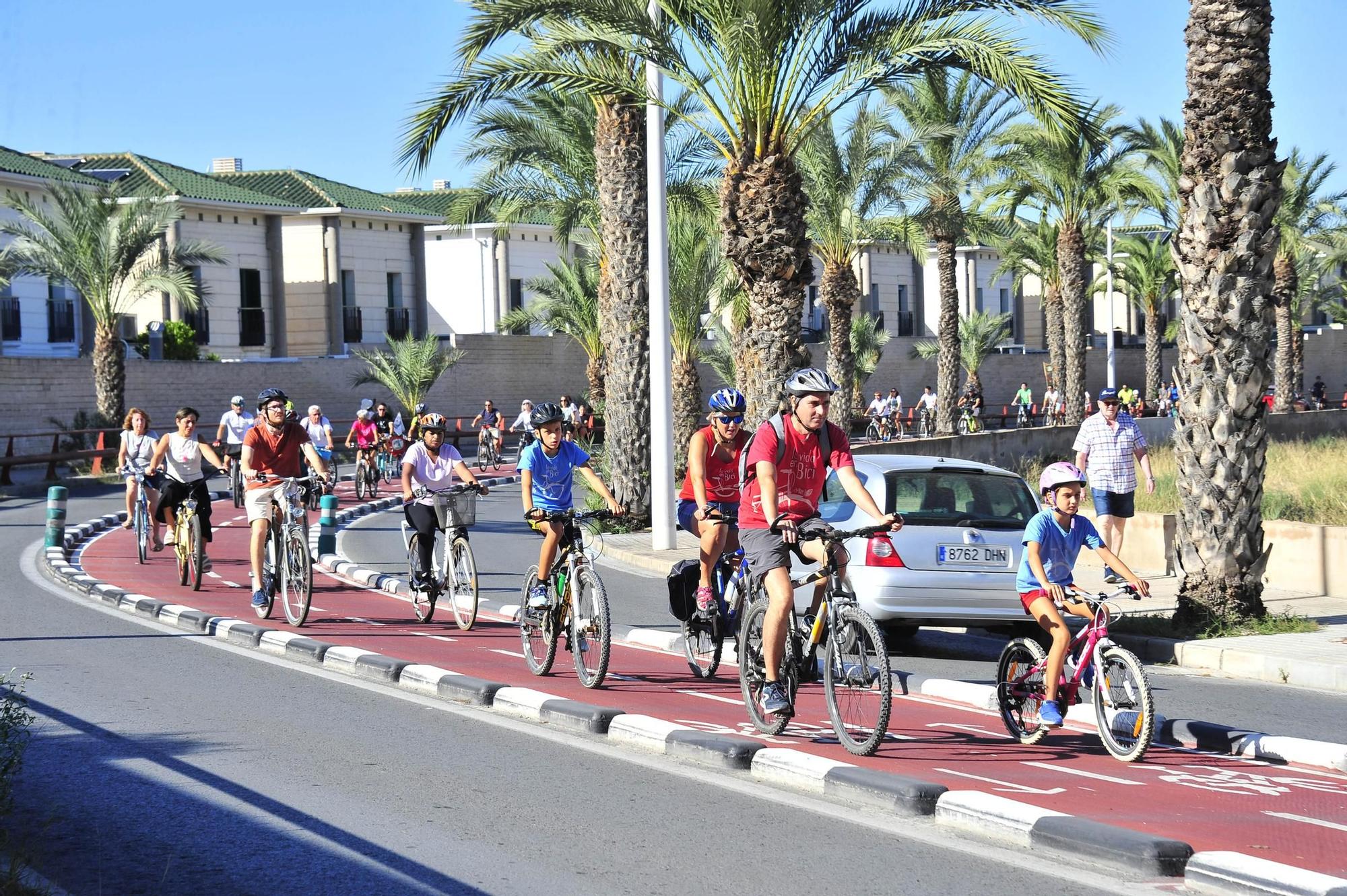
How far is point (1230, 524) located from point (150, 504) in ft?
41.1

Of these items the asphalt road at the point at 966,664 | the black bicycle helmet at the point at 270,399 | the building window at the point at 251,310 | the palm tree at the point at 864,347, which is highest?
the building window at the point at 251,310

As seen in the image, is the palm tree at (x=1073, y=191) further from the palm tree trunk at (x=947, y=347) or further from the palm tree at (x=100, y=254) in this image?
the palm tree at (x=100, y=254)

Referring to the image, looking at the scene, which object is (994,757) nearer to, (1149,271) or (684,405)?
(684,405)

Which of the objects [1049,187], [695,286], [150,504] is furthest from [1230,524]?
[1049,187]

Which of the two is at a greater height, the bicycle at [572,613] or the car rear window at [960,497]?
the car rear window at [960,497]

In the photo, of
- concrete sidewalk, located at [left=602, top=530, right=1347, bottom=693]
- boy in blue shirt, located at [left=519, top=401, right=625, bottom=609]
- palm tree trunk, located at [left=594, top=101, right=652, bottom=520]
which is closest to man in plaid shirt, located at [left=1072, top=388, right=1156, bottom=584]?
concrete sidewalk, located at [left=602, top=530, right=1347, bottom=693]

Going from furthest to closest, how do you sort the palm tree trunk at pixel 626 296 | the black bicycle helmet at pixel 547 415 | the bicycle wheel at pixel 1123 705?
the palm tree trunk at pixel 626 296
the black bicycle helmet at pixel 547 415
the bicycle wheel at pixel 1123 705

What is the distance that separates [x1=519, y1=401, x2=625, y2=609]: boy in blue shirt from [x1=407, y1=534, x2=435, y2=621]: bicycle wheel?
2.92 metres

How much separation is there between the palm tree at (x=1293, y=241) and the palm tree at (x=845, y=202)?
19.1m

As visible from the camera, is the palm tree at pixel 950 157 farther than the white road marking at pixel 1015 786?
Yes

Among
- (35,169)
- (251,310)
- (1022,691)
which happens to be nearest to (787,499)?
(1022,691)

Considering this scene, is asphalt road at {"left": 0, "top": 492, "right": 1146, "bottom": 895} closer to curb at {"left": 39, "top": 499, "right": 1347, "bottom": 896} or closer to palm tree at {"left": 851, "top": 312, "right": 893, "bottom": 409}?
curb at {"left": 39, "top": 499, "right": 1347, "bottom": 896}

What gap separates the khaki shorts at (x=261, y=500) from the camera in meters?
13.2

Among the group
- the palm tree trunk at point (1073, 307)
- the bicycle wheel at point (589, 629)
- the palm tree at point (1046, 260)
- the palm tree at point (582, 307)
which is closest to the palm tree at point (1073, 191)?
the palm tree trunk at point (1073, 307)
